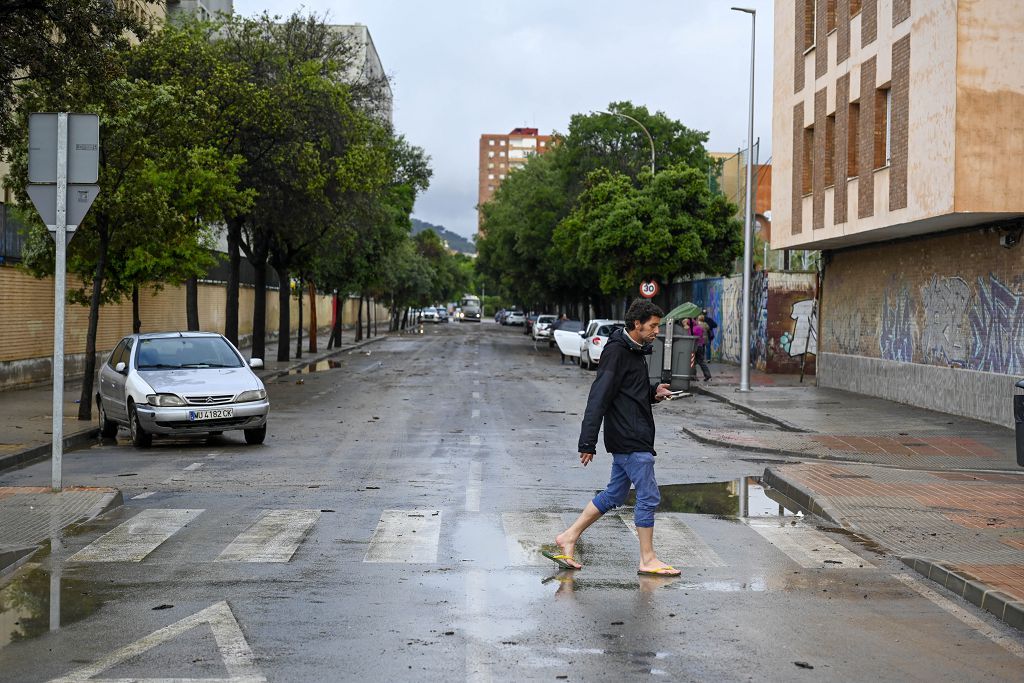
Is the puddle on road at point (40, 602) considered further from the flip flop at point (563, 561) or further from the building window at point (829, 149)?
the building window at point (829, 149)

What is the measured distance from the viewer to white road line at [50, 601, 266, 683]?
5.65 m

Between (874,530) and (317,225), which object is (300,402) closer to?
(317,225)

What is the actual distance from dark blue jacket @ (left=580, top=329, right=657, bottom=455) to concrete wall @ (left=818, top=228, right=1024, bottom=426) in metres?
13.2

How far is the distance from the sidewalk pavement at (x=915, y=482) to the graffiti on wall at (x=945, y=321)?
112cm

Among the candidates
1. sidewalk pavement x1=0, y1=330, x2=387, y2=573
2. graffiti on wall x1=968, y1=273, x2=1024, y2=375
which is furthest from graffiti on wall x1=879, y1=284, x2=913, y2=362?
sidewalk pavement x1=0, y1=330, x2=387, y2=573

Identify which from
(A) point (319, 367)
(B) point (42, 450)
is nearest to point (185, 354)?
(B) point (42, 450)

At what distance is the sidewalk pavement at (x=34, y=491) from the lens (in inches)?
360

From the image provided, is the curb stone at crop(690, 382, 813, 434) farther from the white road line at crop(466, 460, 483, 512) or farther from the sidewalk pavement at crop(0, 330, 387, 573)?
the sidewalk pavement at crop(0, 330, 387, 573)

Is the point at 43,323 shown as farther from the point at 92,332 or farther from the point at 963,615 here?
the point at 963,615

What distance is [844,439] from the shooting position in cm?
Result: 1795

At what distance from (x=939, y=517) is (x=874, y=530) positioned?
988 mm

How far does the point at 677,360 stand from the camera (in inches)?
1054

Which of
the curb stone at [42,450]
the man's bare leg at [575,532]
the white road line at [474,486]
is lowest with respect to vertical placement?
the curb stone at [42,450]

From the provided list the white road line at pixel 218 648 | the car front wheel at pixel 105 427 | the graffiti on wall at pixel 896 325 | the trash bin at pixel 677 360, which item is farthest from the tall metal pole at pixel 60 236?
the graffiti on wall at pixel 896 325
